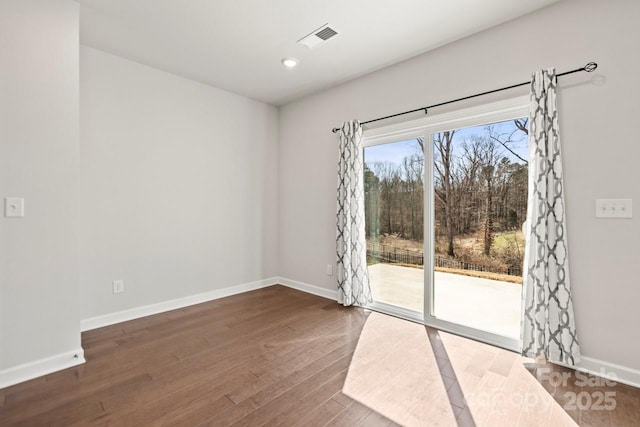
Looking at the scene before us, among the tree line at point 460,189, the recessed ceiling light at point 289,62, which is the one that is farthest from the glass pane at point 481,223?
the recessed ceiling light at point 289,62

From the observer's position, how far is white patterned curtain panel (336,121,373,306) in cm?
348

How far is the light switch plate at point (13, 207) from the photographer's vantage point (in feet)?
6.71

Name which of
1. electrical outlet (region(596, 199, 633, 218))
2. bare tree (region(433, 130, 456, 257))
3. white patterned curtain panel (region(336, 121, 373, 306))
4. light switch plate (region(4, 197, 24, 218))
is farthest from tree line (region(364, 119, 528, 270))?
light switch plate (region(4, 197, 24, 218))

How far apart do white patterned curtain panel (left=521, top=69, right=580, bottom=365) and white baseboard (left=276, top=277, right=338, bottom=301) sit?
2.07 m

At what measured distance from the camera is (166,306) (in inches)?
135

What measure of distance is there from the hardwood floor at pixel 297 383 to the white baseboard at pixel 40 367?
2.4 inches

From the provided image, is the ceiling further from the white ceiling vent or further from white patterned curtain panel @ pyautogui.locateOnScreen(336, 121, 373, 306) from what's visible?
white patterned curtain panel @ pyautogui.locateOnScreen(336, 121, 373, 306)

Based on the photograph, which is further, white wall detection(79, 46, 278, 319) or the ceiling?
white wall detection(79, 46, 278, 319)

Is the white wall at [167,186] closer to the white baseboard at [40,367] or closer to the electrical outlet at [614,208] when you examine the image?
the white baseboard at [40,367]

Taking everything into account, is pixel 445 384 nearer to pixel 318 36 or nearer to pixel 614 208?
pixel 614 208

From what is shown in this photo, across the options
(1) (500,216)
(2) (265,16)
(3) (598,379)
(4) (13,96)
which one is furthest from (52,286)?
(3) (598,379)

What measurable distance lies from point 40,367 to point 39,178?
4.35ft

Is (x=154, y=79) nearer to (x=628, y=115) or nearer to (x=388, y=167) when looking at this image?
(x=388, y=167)

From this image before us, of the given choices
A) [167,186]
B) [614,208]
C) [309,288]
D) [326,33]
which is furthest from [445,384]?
[167,186]
